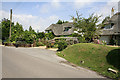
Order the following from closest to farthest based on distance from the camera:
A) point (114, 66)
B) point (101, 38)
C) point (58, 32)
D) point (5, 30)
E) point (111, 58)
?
point (114, 66) < point (111, 58) < point (101, 38) < point (58, 32) < point (5, 30)

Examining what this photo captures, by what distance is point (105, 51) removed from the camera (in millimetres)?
10500

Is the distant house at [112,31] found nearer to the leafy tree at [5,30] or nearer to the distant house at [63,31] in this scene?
the distant house at [63,31]

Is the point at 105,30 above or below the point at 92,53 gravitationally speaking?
above

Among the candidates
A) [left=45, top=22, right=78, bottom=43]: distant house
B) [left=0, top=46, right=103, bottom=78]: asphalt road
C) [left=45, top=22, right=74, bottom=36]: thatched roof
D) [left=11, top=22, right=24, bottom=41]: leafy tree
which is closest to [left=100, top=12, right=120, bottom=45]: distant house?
[left=45, top=22, right=78, bottom=43]: distant house

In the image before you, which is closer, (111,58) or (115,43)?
(111,58)

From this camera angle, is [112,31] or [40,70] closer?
[40,70]

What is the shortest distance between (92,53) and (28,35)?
1827cm

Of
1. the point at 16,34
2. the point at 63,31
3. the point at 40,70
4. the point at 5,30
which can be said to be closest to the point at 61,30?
the point at 63,31

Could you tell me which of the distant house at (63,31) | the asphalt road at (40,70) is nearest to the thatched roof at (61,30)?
the distant house at (63,31)

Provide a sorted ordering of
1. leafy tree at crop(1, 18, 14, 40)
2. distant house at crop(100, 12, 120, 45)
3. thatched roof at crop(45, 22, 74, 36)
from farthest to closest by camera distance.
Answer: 1. leafy tree at crop(1, 18, 14, 40)
2. thatched roof at crop(45, 22, 74, 36)
3. distant house at crop(100, 12, 120, 45)

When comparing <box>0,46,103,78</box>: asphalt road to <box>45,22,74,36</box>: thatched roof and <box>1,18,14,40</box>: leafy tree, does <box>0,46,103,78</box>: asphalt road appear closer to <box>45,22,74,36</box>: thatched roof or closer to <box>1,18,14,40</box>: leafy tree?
<box>45,22,74,36</box>: thatched roof

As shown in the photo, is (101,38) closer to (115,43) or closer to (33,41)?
(115,43)

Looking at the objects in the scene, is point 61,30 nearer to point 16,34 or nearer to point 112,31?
point 16,34

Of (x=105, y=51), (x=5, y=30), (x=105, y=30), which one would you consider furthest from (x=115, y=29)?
(x=5, y=30)
